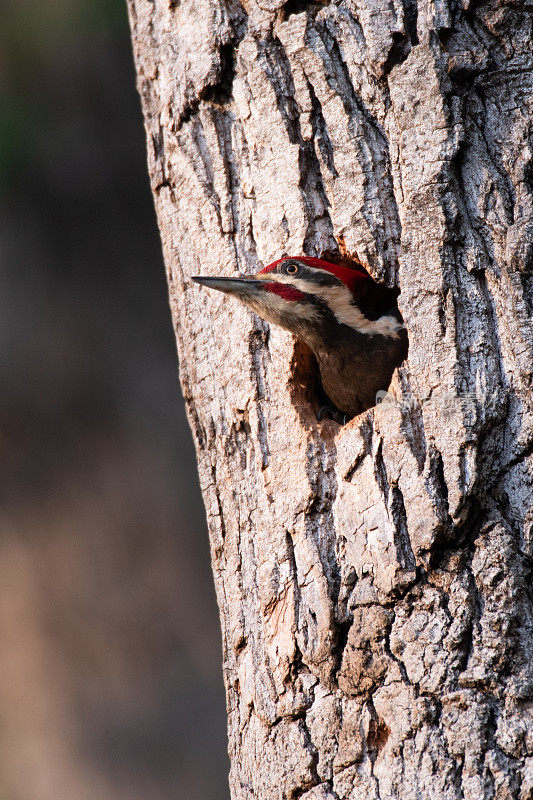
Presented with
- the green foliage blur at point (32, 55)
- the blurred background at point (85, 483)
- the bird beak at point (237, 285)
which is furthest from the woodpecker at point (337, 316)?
the green foliage blur at point (32, 55)

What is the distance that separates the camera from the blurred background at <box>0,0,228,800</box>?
16.1ft

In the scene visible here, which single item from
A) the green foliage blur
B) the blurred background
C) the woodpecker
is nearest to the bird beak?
the woodpecker

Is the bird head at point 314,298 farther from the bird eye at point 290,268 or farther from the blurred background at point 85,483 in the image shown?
the blurred background at point 85,483

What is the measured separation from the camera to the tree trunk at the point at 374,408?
1736 mm

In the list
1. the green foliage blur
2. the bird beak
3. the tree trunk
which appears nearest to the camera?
the tree trunk

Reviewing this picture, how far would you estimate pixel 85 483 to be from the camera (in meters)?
5.05

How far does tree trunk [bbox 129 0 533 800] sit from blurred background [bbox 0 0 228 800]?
2.70 metres

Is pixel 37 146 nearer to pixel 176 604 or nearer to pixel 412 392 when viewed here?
pixel 176 604

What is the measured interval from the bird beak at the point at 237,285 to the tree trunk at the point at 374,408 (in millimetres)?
125

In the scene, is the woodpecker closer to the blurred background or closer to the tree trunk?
the tree trunk

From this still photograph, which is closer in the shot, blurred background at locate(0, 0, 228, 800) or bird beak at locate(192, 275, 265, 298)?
bird beak at locate(192, 275, 265, 298)

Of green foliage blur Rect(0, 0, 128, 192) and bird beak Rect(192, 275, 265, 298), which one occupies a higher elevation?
green foliage blur Rect(0, 0, 128, 192)

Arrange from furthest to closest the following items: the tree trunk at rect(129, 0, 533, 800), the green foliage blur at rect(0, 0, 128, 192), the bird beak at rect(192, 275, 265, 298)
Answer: the green foliage blur at rect(0, 0, 128, 192) → the bird beak at rect(192, 275, 265, 298) → the tree trunk at rect(129, 0, 533, 800)

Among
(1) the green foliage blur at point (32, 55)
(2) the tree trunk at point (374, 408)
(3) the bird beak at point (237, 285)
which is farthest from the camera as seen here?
(1) the green foliage blur at point (32, 55)
